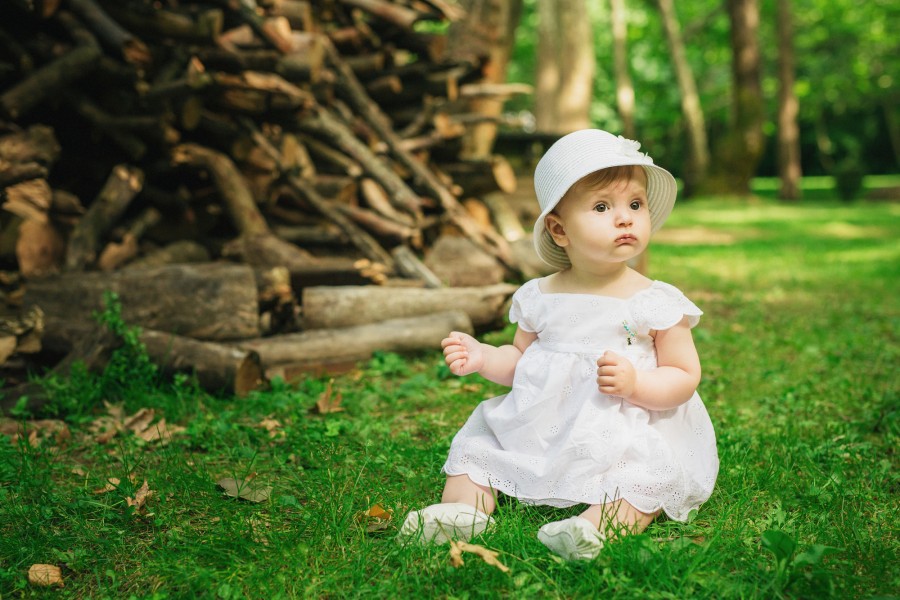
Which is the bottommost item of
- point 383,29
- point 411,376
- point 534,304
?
point 411,376

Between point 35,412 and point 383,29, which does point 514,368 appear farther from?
point 383,29

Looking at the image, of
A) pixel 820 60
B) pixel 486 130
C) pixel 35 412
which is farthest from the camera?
pixel 820 60

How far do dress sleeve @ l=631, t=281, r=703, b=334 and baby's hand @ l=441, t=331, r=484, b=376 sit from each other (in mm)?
551

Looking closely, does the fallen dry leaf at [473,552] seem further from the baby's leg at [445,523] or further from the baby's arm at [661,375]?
A: the baby's arm at [661,375]

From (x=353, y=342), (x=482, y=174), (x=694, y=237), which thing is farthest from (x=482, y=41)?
(x=353, y=342)

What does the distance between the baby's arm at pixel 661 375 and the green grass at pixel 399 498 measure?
403 mm

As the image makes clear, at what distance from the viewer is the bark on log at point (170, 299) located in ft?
14.1

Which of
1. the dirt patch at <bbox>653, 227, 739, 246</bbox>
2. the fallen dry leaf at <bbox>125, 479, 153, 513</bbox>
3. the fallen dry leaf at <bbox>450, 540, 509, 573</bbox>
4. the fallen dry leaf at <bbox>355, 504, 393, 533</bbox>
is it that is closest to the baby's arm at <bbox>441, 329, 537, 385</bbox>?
the fallen dry leaf at <bbox>355, 504, 393, 533</bbox>

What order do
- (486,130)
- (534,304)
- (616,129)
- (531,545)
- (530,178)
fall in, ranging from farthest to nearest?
(616,129) < (530,178) < (486,130) < (534,304) < (531,545)

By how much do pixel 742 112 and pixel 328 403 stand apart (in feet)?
67.0

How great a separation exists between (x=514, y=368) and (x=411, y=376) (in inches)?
67.0

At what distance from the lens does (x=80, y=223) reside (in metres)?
5.13

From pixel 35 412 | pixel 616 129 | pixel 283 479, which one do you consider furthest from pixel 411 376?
pixel 616 129

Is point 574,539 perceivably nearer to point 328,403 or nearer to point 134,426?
point 328,403
